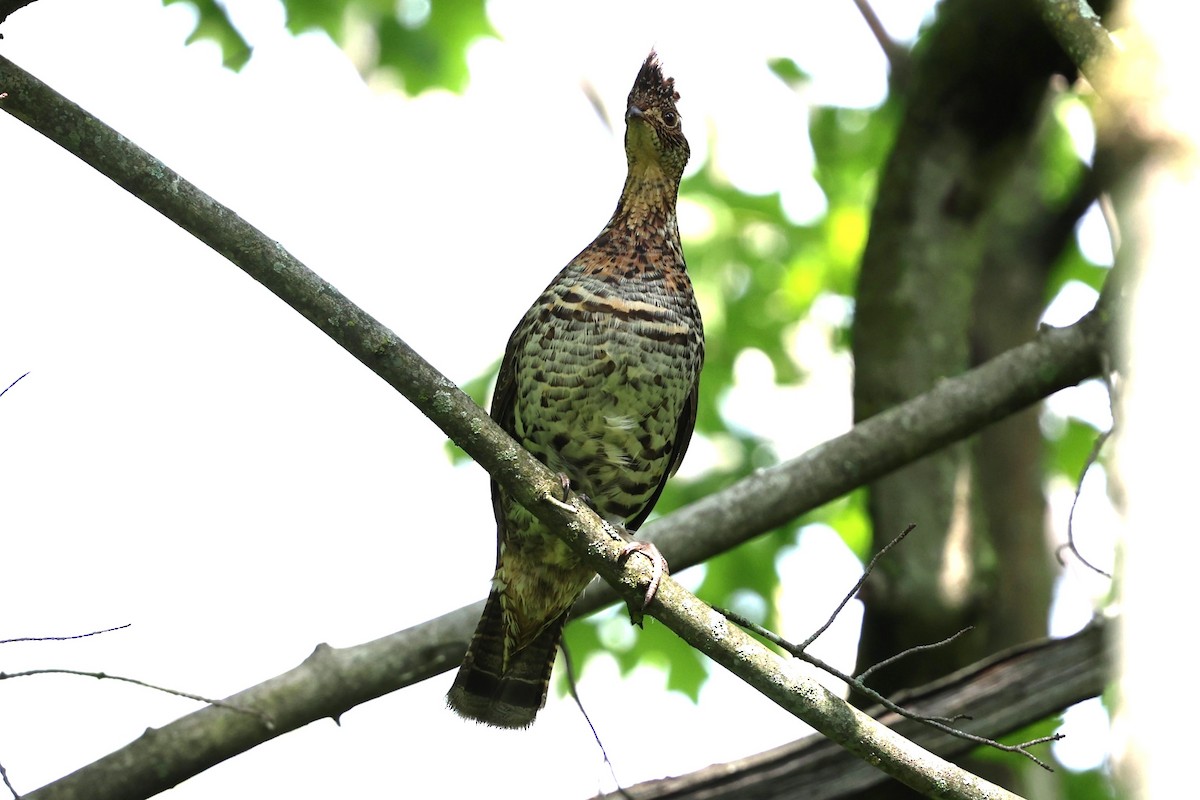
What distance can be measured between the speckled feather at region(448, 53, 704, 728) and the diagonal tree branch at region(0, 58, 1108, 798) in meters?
0.20

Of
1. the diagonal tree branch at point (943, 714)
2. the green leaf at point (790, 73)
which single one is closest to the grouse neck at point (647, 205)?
the diagonal tree branch at point (943, 714)

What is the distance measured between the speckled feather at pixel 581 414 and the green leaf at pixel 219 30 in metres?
2.11

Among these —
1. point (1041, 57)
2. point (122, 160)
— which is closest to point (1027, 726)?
point (1041, 57)

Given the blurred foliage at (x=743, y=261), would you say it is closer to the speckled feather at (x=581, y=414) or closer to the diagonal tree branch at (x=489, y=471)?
the diagonal tree branch at (x=489, y=471)

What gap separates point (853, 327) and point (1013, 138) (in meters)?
1.06

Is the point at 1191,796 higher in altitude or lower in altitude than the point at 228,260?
lower

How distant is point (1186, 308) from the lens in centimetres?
260

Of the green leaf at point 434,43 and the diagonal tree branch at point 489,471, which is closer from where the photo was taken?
the diagonal tree branch at point 489,471

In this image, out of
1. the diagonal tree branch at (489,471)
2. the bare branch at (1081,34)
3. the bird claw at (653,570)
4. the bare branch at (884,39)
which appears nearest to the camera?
the diagonal tree branch at (489,471)

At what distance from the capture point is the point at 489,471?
2926 mm

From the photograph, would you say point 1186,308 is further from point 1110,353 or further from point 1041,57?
point 1041,57

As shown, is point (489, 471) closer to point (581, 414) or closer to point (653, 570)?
point (653, 570)

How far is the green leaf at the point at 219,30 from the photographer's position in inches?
217

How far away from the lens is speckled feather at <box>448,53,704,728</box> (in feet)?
12.9
